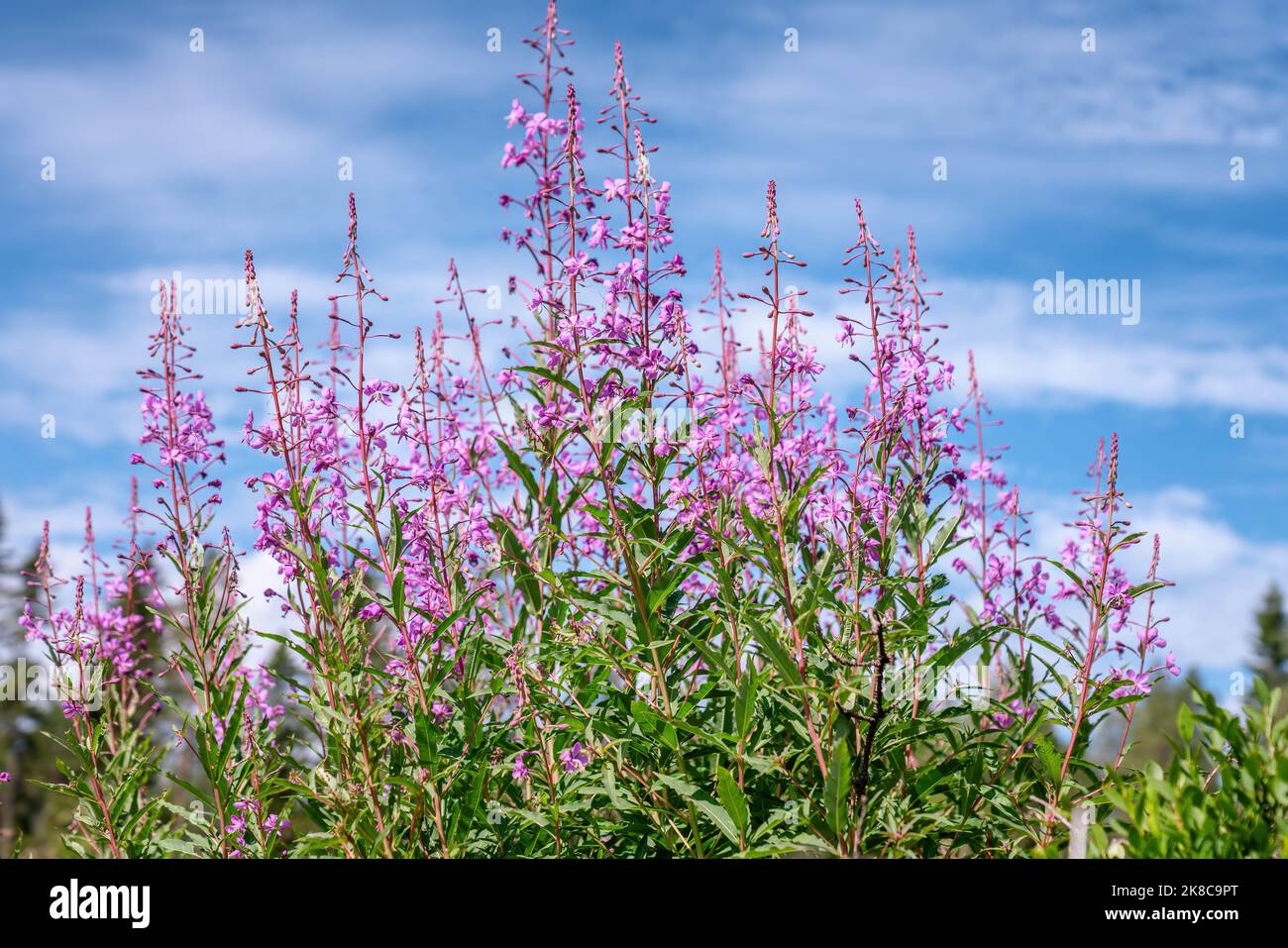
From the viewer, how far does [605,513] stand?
487 cm
